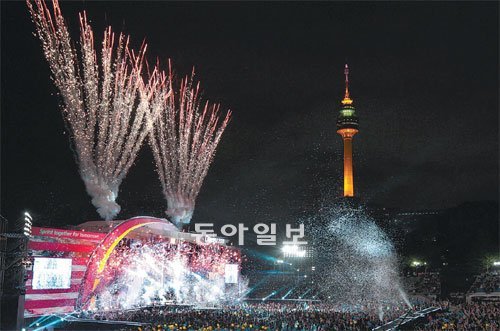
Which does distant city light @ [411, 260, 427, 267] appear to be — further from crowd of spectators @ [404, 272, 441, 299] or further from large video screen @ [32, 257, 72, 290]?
large video screen @ [32, 257, 72, 290]

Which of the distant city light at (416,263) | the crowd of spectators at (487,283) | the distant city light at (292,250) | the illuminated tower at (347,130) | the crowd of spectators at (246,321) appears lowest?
the crowd of spectators at (246,321)

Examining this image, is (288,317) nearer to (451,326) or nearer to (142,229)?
(451,326)

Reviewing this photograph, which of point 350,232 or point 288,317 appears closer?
point 288,317

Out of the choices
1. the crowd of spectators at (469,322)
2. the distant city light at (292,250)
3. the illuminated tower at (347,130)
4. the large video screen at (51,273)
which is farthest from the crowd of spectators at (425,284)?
the illuminated tower at (347,130)

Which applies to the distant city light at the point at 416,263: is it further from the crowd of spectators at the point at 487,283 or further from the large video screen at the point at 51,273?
the large video screen at the point at 51,273

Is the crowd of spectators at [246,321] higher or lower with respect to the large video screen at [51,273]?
lower

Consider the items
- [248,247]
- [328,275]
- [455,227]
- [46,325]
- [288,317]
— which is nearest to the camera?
[46,325]

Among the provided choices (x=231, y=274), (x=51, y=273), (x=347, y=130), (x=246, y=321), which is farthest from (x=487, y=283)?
(x=347, y=130)

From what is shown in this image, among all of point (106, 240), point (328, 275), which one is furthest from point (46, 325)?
point (328, 275)
